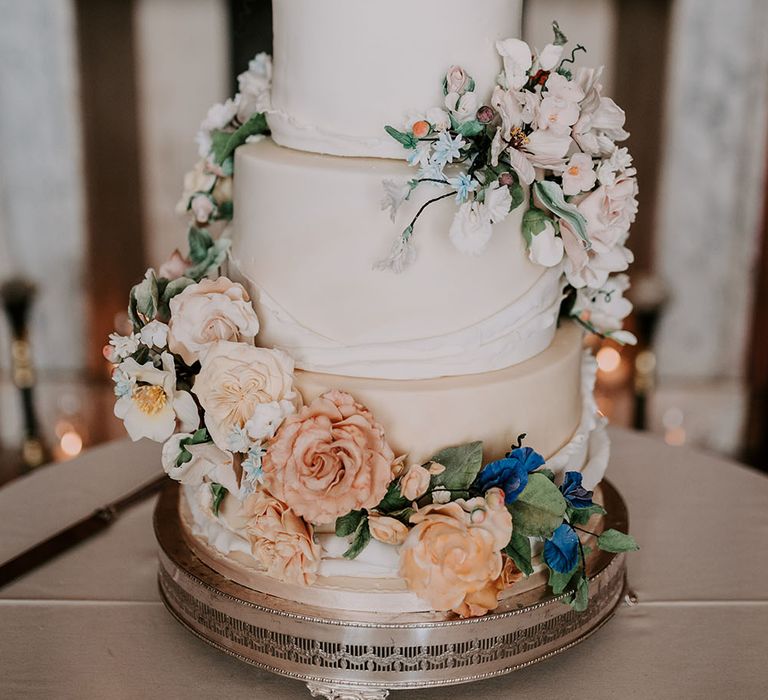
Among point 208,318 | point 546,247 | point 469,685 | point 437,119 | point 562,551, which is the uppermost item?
point 437,119

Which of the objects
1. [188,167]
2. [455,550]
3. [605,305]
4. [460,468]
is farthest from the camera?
[188,167]

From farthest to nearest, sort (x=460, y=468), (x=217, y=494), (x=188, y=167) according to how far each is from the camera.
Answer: (x=188, y=167)
(x=217, y=494)
(x=460, y=468)

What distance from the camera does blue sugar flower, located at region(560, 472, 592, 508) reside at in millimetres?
1620

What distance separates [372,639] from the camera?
1.51 m

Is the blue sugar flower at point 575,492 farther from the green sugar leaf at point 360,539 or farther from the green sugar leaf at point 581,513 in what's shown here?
the green sugar leaf at point 360,539

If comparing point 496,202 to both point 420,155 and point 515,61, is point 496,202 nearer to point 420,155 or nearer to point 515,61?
point 420,155

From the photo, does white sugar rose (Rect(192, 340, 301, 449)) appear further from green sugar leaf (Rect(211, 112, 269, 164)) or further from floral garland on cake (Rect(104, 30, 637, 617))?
green sugar leaf (Rect(211, 112, 269, 164))

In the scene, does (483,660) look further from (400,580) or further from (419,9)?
(419,9)

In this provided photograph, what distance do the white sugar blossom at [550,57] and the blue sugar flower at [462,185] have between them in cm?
24

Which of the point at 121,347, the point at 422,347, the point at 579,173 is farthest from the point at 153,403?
the point at 579,173

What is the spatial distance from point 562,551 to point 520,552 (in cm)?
7

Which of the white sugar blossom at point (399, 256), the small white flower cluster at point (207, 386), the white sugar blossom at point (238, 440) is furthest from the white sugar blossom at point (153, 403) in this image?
the white sugar blossom at point (399, 256)

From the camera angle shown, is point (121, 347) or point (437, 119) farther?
point (121, 347)

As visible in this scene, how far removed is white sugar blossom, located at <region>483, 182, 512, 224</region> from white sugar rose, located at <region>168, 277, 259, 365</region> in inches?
16.3
